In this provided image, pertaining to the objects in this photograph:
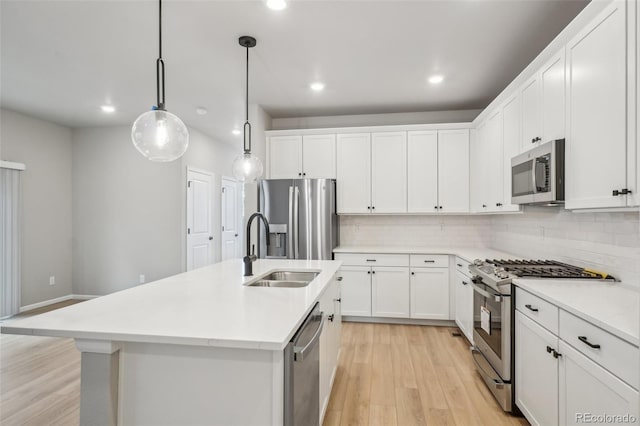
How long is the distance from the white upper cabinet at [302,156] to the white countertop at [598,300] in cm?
275

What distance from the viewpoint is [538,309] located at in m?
1.82

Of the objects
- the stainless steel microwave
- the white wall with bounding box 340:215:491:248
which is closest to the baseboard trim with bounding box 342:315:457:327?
the white wall with bounding box 340:215:491:248

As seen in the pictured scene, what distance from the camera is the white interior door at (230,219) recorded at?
21.5 ft

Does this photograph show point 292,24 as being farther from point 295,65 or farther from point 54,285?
point 54,285

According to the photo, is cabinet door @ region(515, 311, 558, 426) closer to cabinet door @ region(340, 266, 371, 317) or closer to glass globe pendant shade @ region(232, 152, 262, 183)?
cabinet door @ region(340, 266, 371, 317)

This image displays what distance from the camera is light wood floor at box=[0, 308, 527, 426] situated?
214 centimetres

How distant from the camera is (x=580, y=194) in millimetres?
1870

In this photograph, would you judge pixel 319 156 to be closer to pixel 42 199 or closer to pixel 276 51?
pixel 276 51

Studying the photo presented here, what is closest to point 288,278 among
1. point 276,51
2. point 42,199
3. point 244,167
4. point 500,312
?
point 244,167

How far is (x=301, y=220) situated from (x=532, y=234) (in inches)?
A: 96.5

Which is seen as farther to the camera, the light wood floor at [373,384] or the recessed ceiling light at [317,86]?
the recessed ceiling light at [317,86]

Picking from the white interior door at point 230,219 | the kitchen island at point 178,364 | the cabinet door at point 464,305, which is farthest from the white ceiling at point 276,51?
the white interior door at point 230,219

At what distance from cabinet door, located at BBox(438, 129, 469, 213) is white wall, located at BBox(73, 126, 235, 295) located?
3.87 meters

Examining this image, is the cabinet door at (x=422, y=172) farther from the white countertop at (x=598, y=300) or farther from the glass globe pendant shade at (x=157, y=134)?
the glass globe pendant shade at (x=157, y=134)
